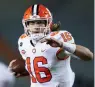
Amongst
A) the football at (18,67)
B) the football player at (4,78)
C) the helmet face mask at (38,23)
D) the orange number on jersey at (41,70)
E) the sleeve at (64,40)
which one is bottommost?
the football player at (4,78)

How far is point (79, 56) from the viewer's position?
1146mm

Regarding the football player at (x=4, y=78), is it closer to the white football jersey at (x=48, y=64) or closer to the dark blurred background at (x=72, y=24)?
the dark blurred background at (x=72, y=24)

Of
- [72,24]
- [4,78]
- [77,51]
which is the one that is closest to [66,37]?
[77,51]

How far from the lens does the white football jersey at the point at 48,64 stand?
1.26 metres

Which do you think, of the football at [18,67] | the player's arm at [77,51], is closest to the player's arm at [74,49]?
the player's arm at [77,51]

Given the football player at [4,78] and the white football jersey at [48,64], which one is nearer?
the white football jersey at [48,64]

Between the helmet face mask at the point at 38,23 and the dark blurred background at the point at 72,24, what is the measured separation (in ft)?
1.41

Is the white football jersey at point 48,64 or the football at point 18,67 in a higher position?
the white football jersey at point 48,64

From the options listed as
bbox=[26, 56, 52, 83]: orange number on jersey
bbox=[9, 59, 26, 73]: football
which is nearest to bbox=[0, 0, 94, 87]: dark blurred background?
bbox=[9, 59, 26, 73]: football

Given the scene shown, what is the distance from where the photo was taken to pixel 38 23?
49.5 inches

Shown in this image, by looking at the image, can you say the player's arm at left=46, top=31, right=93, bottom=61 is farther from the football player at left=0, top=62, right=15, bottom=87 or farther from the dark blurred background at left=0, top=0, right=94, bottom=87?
the football player at left=0, top=62, right=15, bottom=87

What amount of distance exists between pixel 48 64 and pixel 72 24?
488 mm

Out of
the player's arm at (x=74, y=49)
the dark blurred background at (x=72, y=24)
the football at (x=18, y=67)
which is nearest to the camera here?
the player's arm at (x=74, y=49)

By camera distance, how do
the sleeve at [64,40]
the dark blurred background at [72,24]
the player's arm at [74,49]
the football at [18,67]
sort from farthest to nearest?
the dark blurred background at [72,24] → the football at [18,67] → the sleeve at [64,40] → the player's arm at [74,49]
